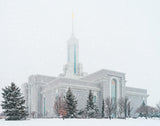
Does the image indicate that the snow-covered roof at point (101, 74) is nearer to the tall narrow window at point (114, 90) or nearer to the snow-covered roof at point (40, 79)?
the tall narrow window at point (114, 90)

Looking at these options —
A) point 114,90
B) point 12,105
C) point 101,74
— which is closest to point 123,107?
point 114,90

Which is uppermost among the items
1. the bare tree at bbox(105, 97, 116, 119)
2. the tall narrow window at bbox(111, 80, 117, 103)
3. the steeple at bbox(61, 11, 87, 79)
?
the steeple at bbox(61, 11, 87, 79)

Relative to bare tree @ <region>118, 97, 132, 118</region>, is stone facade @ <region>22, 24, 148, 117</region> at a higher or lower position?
higher

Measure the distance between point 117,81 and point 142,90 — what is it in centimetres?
2094

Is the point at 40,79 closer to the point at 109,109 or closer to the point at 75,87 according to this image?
the point at 75,87

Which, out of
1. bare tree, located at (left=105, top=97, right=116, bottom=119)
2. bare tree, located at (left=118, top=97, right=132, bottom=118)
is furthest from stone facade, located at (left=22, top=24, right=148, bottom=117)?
bare tree, located at (left=105, top=97, right=116, bottom=119)

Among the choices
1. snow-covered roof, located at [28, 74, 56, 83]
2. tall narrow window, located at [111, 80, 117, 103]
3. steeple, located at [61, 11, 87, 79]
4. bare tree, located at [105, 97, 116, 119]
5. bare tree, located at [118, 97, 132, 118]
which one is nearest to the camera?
bare tree, located at [105, 97, 116, 119]

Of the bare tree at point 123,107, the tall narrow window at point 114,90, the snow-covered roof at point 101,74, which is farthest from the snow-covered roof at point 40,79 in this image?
the bare tree at point 123,107

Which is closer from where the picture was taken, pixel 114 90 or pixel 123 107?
pixel 123 107

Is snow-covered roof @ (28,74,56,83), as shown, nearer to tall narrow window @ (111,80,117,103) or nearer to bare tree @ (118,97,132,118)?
tall narrow window @ (111,80,117,103)

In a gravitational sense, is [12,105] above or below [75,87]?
below

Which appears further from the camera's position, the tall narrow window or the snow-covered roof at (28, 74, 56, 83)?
the snow-covered roof at (28, 74, 56, 83)

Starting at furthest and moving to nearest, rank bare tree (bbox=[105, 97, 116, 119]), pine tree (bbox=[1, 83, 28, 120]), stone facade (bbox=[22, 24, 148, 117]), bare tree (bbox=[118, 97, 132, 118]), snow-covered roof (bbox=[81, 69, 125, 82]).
A: snow-covered roof (bbox=[81, 69, 125, 82])
stone facade (bbox=[22, 24, 148, 117])
bare tree (bbox=[118, 97, 132, 118])
bare tree (bbox=[105, 97, 116, 119])
pine tree (bbox=[1, 83, 28, 120])

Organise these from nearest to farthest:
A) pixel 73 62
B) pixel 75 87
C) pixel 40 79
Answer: pixel 75 87, pixel 40 79, pixel 73 62
